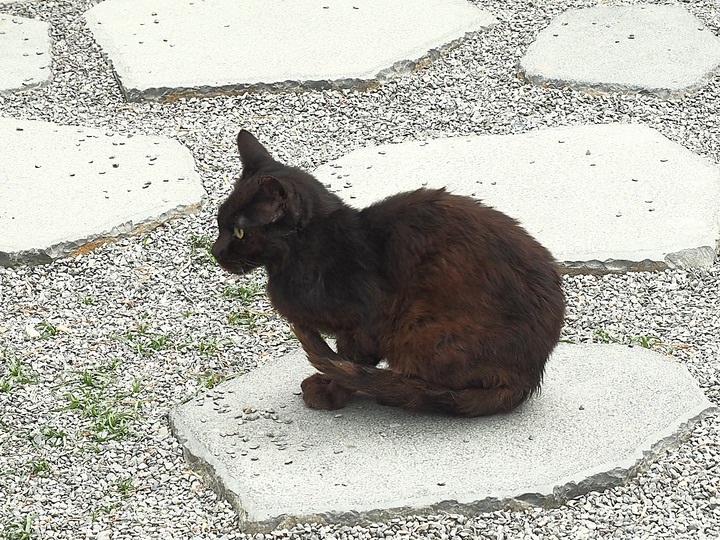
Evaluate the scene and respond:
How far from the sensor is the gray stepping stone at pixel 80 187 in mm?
4926

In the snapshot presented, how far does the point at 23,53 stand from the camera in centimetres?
682

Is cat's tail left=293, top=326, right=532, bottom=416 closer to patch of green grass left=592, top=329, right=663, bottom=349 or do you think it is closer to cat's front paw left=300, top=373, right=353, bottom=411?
Result: cat's front paw left=300, top=373, right=353, bottom=411

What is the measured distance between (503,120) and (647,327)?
191 cm

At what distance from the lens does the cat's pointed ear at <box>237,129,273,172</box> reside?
383cm

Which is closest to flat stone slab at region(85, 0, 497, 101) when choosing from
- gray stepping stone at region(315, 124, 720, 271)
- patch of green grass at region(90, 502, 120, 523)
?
gray stepping stone at region(315, 124, 720, 271)

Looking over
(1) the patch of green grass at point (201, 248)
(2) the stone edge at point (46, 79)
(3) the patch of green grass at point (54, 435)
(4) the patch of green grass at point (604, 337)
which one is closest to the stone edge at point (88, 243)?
(1) the patch of green grass at point (201, 248)

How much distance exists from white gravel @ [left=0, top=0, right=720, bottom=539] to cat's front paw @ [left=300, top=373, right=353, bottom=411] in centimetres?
46

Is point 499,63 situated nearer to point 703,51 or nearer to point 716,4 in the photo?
point 703,51

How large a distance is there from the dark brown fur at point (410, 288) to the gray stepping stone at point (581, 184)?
3.91 feet

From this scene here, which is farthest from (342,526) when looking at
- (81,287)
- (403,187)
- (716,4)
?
(716,4)

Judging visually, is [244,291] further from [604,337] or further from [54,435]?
[604,337]

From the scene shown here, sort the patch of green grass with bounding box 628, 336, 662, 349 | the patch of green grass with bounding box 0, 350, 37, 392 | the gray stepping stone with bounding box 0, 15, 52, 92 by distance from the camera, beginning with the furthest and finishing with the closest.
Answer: the gray stepping stone with bounding box 0, 15, 52, 92, the patch of green grass with bounding box 628, 336, 662, 349, the patch of green grass with bounding box 0, 350, 37, 392

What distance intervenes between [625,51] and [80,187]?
319cm

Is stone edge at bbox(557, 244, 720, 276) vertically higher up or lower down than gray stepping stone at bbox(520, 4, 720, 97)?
lower down
